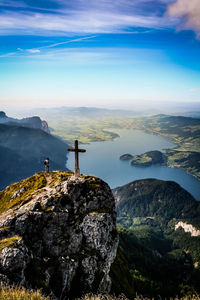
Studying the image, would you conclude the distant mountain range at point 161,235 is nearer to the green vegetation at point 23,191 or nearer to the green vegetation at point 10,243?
the green vegetation at point 23,191

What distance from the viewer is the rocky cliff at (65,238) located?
13.5 meters

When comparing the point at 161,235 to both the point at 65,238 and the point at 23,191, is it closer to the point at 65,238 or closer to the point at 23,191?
the point at 23,191

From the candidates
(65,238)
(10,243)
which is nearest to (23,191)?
(65,238)

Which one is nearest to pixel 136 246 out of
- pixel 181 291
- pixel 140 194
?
pixel 181 291

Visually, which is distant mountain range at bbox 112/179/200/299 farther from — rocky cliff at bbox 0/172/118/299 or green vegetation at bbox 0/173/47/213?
green vegetation at bbox 0/173/47/213

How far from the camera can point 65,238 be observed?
16969mm

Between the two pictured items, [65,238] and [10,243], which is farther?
[65,238]

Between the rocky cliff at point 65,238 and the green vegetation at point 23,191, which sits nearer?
the rocky cliff at point 65,238

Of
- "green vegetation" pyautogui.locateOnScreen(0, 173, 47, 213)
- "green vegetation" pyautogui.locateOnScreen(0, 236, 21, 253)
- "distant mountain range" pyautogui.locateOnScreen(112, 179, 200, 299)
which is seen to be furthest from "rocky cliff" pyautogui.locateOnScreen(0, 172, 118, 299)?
"distant mountain range" pyautogui.locateOnScreen(112, 179, 200, 299)

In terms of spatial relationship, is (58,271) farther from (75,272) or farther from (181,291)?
(181,291)

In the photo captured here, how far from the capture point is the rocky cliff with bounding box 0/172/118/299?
13.5 metres

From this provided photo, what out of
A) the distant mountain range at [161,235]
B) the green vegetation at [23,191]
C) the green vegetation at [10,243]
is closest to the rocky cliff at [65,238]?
the green vegetation at [10,243]

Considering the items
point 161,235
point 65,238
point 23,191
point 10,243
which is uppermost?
point 10,243

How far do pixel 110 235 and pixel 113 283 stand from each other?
5.66 metres
